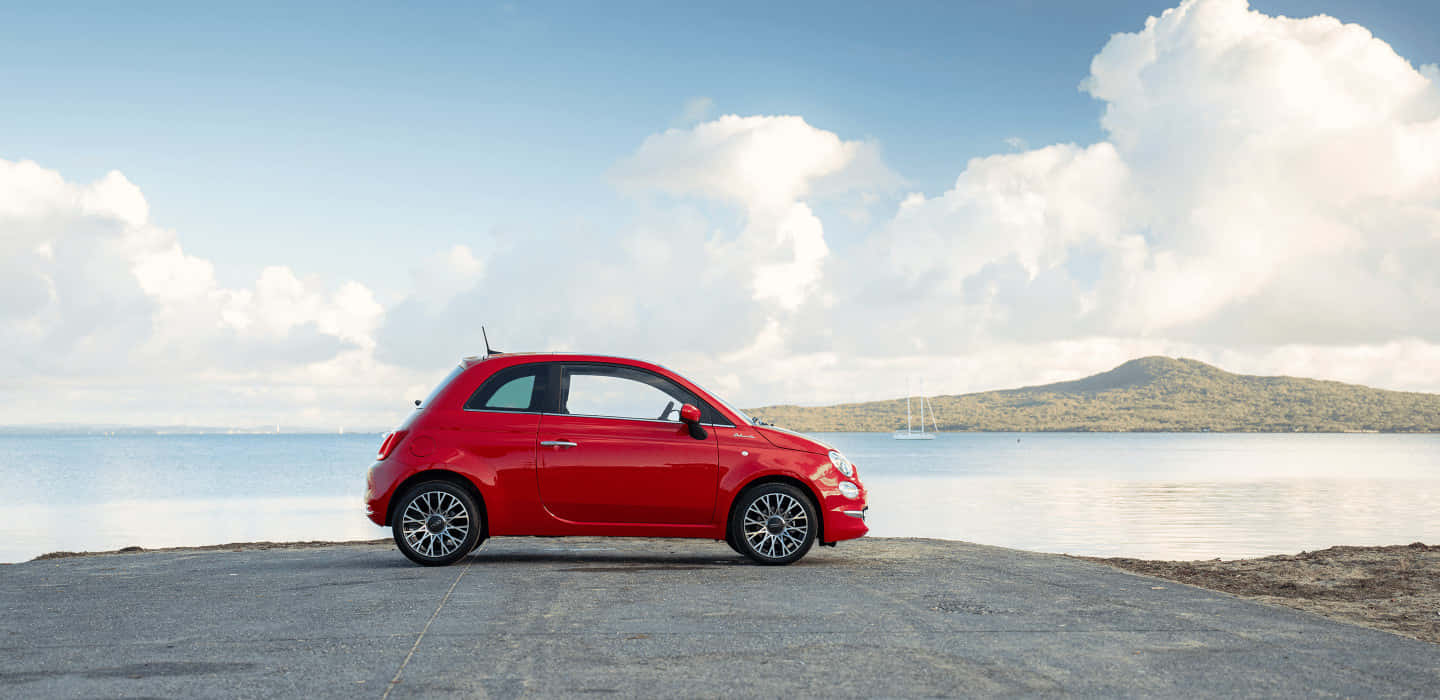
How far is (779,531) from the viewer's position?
10.1 metres

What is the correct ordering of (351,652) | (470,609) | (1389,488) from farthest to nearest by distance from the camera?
(1389,488), (470,609), (351,652)

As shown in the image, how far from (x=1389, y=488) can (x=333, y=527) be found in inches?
1628

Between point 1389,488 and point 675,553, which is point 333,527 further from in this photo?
point 1389,488

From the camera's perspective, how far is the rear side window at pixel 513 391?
10.0m

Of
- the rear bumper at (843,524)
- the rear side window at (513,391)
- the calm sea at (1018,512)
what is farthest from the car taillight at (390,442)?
the calm sea at (1018,512)

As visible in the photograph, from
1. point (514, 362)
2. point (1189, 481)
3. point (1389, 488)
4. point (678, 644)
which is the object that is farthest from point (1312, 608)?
point (1189, 481)

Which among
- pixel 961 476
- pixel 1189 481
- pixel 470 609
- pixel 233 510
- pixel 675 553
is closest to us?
pixel 470 609

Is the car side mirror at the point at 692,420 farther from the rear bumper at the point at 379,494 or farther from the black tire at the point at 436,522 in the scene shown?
the rear bumper at the point at 379,494

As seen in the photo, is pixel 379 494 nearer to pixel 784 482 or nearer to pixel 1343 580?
pixel 784 482

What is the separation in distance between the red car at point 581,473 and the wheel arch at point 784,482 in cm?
1

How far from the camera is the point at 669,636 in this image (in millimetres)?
6422

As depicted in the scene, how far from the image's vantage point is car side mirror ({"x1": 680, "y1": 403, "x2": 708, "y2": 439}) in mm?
9695

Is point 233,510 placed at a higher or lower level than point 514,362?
lower

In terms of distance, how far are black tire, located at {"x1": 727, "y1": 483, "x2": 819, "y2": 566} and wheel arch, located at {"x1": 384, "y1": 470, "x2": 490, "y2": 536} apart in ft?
7.07
